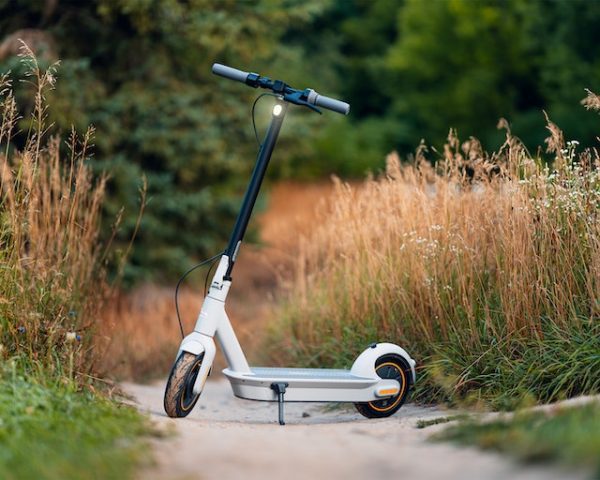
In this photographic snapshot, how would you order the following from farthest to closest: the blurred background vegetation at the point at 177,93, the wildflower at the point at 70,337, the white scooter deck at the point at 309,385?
1. the blurred background vegetation at the point at 177,93
2. the white scooter deck at the point at 309,385
3. the wildflower at the point at 70,337

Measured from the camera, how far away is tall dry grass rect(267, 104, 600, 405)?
5.49 m

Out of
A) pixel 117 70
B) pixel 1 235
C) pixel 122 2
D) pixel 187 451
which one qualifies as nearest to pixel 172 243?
pixel 117 70

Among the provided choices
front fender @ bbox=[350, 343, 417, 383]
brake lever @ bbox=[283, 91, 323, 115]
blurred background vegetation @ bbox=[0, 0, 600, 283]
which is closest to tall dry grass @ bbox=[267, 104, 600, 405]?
front fender @ bbox=[350, 343, 417, 383]

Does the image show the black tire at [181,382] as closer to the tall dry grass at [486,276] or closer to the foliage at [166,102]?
the tall dry grass at [486,276]

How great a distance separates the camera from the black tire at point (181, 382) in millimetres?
5316

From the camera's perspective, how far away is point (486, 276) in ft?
19.7

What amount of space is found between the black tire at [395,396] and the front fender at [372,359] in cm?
3

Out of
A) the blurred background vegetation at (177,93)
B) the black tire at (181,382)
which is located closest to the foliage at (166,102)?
the blurred background vegetation at (177,93)

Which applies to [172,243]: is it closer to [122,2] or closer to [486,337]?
[122,2]

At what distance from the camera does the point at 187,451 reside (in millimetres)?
4105

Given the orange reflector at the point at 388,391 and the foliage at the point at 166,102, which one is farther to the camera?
the foliage at the point at 166,102

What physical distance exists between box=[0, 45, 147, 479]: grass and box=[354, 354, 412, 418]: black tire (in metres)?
1.42

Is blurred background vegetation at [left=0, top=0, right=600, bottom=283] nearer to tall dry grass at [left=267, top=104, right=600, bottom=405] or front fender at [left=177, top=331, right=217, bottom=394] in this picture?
tall dry grass at [left=267, top=104, right=600, bottom=405]

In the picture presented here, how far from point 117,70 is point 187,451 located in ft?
28.3
